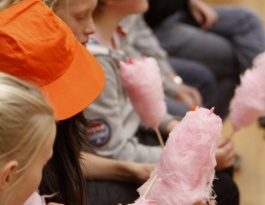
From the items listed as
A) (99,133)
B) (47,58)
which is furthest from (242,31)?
(47,58)

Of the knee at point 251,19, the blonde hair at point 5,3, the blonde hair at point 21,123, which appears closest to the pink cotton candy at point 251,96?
the blonde hair at point 5,3

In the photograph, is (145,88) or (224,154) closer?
(145,88)

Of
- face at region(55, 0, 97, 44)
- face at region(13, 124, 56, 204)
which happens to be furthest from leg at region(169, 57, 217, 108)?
face at region(13, 124, 56, 204)

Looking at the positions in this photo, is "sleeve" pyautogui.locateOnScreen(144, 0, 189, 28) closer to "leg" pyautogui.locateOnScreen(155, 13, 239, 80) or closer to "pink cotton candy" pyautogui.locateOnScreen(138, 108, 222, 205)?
"leg" pyautogui.locateOnScreen(155, 13, 239, 80)

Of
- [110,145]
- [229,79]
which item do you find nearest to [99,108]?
[110,145]

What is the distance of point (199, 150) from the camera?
1201 millimetres

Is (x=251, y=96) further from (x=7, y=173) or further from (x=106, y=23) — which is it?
(x=7, y=173)

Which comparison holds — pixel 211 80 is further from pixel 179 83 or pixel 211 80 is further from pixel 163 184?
pixel 163 184

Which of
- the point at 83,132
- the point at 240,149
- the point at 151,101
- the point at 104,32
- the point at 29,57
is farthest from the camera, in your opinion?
the point at 240,149

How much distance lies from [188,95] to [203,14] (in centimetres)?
47

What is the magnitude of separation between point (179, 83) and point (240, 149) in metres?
0.58

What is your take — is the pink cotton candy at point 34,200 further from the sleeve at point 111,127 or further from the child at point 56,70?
the sleeve at point 111,127

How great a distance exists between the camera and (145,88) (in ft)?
5.18

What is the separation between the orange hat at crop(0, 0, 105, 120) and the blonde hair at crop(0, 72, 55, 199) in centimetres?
14
